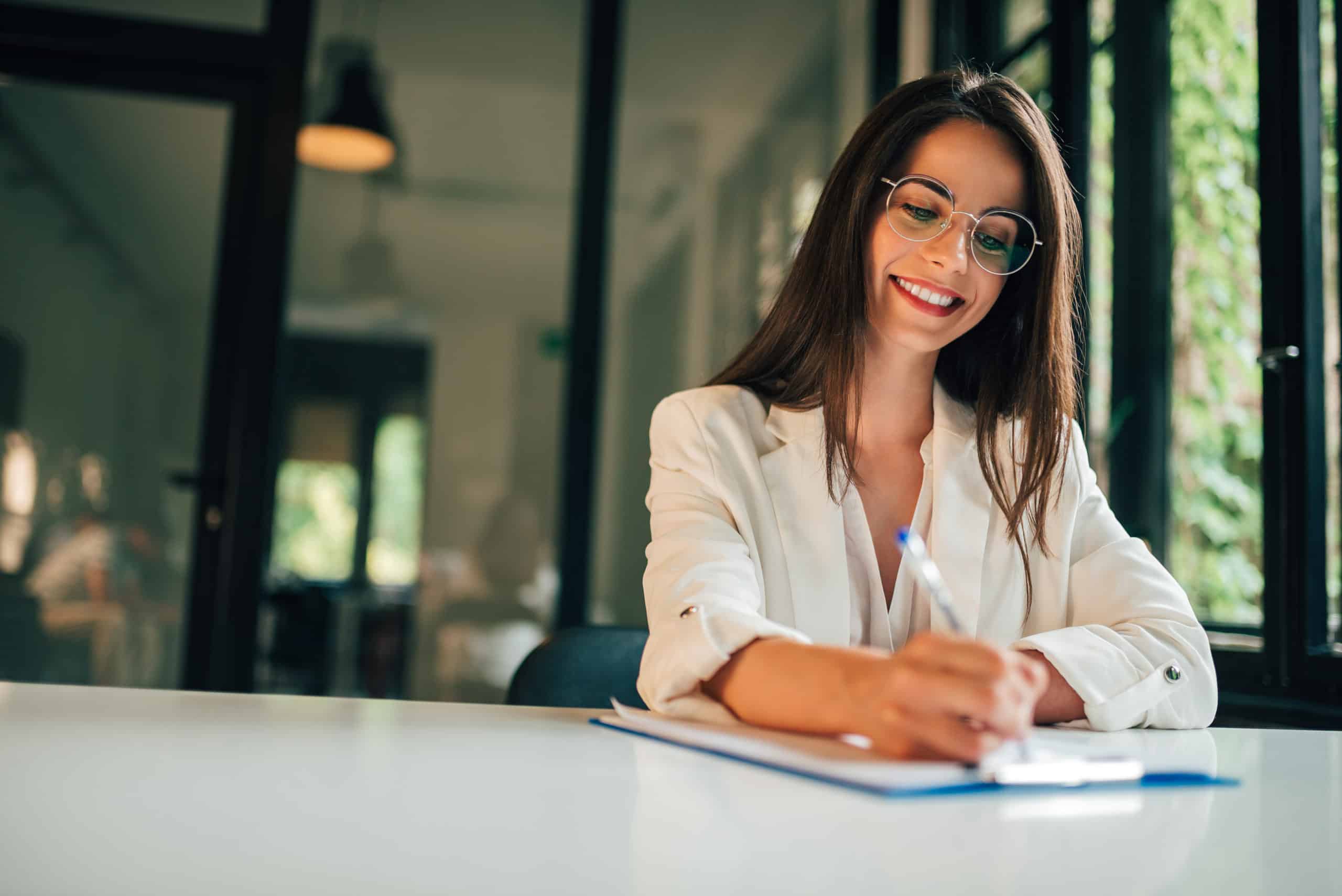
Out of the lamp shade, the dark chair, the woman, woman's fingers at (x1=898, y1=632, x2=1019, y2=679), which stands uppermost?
the lamp shade

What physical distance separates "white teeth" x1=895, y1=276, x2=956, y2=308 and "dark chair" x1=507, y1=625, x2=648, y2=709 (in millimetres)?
609

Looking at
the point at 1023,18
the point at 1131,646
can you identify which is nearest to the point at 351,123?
the point at 1023,18

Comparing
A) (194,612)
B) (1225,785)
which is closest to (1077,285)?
(1225,785)

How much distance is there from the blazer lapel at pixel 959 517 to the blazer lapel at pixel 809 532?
0.42 feet

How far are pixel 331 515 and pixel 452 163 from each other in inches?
48.5

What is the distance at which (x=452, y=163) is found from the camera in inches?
145

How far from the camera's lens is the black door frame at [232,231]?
3371 mm

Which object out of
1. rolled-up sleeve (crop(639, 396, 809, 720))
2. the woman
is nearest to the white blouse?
the woman

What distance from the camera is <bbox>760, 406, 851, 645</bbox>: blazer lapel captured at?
4.47ft

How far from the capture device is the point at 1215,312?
2.43 meters

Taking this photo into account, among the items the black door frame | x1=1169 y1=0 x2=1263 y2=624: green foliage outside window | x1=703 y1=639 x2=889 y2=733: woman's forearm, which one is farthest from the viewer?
the black door frame

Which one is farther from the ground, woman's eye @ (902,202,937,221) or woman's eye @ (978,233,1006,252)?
woman's eye @ (902,202,937,221)

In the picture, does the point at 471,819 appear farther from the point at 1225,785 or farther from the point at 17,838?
the point at 1225,785

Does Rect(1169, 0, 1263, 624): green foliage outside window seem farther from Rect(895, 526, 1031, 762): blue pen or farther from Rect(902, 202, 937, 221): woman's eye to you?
Rect(895, 526, 1031, 762): blue pen
